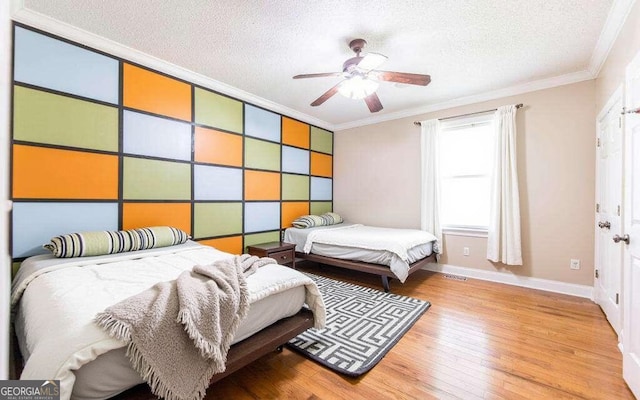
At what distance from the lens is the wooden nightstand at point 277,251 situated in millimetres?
3518

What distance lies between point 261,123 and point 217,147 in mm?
848

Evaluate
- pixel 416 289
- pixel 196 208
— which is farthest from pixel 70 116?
pixel 416 289

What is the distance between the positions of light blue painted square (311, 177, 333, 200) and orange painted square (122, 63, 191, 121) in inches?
96.0

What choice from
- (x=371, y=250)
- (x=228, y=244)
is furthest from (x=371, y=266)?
(x=228, y=244)

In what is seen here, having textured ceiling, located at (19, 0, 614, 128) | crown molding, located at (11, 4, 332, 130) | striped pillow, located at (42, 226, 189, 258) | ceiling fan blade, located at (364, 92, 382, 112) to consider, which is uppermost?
textured ceiling, located at (19, 0, 614, 128)

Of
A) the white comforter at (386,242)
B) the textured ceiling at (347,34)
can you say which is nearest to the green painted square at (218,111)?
the textured ceiling at (347,34)

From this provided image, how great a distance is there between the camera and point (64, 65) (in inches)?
91.4

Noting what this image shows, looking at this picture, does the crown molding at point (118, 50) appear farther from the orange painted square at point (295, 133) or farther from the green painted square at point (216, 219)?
the green painted square at point (216, 219)

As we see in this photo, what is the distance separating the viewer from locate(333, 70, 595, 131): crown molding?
312 cm

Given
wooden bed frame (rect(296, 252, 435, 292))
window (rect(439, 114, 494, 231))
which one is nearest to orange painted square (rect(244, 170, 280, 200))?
wooden bed frame (rect(296, 252, 435, 292))

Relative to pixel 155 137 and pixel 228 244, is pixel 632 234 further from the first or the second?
pixel 155 137

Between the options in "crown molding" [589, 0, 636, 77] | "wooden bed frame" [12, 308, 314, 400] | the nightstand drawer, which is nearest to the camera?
"wooden bed frame" [12, 308, 314, 400]

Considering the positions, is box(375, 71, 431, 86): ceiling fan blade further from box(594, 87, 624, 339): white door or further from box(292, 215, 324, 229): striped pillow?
box(292, 215, 324, 229): striped pillow

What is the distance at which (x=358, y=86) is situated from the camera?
2.60 metres
